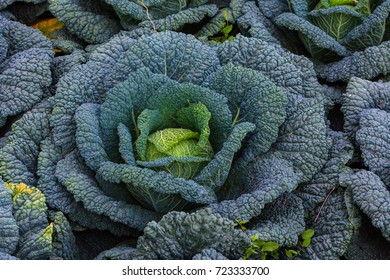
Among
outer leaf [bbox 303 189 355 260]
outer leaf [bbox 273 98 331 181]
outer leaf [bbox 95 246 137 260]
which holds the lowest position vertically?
outer leaf [bbox 95 246 137 260]

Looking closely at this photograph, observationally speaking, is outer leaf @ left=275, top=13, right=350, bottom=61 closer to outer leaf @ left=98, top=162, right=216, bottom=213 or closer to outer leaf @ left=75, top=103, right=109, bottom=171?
outer leaf @ left=98, top=162, right=216, bottom=213

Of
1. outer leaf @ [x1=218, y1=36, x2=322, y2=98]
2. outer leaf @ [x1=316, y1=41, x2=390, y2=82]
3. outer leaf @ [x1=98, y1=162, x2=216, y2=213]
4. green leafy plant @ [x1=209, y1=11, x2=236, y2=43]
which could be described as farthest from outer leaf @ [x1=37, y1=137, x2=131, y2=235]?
outer leaf @ [x1=316, y1=41, x2=390, y2=82]

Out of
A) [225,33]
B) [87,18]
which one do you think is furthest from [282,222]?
[87,18]

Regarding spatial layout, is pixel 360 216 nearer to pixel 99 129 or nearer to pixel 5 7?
pixel 99 129

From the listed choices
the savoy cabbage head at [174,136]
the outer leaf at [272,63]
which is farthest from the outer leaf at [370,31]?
the savoy cabbage head at [174,136]

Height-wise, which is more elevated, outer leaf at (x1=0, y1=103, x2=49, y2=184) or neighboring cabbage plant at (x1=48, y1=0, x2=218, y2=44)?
neighboring cabbage plant at (x1=48, y1=0, x2=218, y2=44)

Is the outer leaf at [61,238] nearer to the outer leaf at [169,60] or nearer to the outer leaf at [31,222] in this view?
the outer leaf at [31,222]
